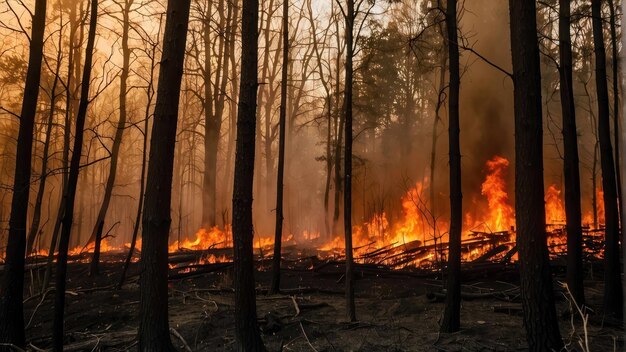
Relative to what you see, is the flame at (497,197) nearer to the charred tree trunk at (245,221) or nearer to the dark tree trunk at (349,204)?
the dark tree trunk at (349,204)

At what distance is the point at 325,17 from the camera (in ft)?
79.2

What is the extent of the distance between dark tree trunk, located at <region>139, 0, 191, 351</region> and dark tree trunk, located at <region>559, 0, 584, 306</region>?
23.8 ft

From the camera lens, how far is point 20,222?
649cm

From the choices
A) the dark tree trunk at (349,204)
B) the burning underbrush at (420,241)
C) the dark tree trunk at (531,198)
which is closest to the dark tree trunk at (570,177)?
the burning underbrush at (420,241)

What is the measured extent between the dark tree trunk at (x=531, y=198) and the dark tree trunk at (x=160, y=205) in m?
4.62

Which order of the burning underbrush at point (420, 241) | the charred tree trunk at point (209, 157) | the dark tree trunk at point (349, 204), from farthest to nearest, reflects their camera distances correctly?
the charred tree trunk at point (209, 157) < the burning underbrush at point (420, 241) < the dark tree trunk at point (349, 204)

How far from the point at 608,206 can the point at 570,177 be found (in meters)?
0.85

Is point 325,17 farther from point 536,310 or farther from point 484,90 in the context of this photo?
point 536,310

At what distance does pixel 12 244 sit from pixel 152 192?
2949 mm

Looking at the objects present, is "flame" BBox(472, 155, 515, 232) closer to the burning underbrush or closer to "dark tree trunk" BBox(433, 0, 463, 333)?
the burning underbrush

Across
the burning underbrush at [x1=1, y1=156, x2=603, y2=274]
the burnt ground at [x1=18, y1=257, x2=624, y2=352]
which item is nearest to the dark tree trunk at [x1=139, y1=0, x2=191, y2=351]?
the burnt ground at [x1=18, y1=257, x2=624, y2=352]

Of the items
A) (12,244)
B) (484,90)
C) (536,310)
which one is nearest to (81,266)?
(12,244)

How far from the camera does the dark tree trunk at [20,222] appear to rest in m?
6.17

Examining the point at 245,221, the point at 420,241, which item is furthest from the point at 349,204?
the point at 420,241
